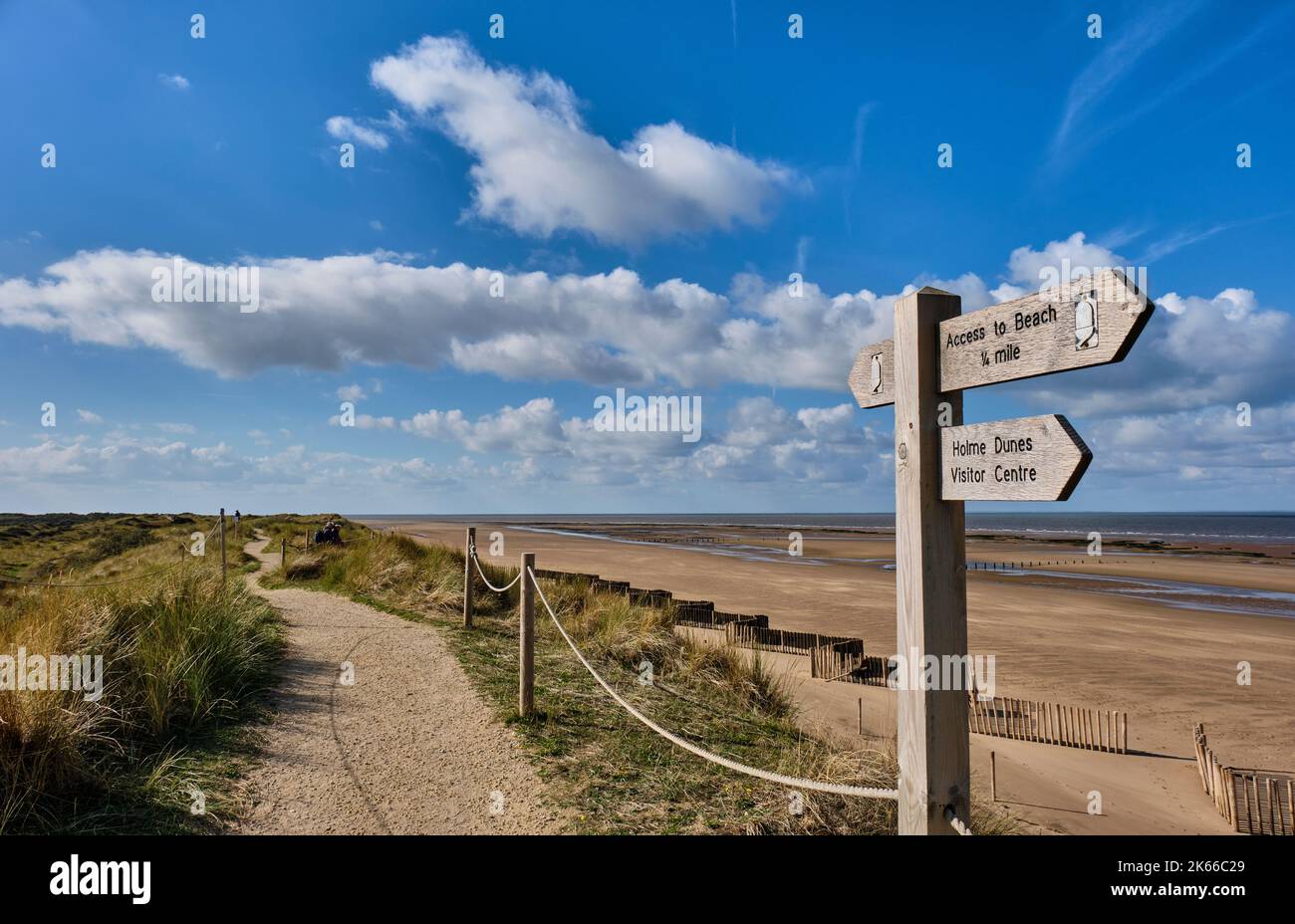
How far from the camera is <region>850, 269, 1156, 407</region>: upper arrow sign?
2189mm

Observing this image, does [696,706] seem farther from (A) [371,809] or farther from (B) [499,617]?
(B) [499,617]

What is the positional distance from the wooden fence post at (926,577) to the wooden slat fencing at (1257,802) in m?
6.76

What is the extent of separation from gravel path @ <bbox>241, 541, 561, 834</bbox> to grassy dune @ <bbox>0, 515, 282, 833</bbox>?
0.32 m

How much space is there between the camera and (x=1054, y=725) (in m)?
9.98

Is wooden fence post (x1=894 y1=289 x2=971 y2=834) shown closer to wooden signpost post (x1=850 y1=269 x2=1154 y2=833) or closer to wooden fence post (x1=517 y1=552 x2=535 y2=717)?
wooden signpost post (x1=850 y1=269 x2=1154 y2=833)

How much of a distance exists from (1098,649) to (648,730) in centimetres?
1591

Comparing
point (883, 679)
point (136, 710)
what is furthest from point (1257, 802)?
point (136, 710)

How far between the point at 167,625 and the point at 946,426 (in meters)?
7.63

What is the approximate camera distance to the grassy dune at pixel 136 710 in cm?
431

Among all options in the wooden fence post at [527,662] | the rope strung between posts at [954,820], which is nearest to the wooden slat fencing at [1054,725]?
the wooden fence post at [527,662]

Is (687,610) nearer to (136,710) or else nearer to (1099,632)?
(136,710)

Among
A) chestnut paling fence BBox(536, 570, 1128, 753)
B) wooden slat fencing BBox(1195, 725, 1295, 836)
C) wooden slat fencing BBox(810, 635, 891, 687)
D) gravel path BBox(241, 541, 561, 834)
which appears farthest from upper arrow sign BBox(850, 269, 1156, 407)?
wooden slat fencing BBox(810, 635, 891, 687)
